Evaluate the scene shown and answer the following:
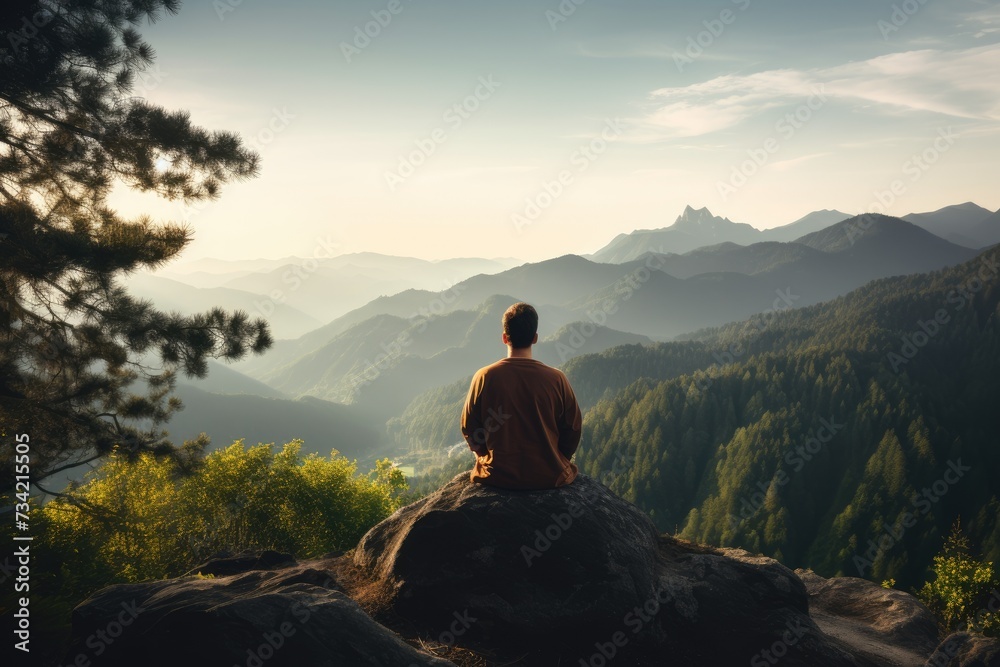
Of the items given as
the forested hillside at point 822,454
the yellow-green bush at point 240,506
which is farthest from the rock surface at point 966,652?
the forested hillside at point 822,454

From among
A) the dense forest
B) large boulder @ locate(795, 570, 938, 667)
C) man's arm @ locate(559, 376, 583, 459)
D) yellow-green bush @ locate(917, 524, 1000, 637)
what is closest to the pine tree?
man's arm @ locate(559, 376, 583, 459)

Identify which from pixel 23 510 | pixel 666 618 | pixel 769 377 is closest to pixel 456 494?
pixel 666 618

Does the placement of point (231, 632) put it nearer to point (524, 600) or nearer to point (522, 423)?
point (524, 600)

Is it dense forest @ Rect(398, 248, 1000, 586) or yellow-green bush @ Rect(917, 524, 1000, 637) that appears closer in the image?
yellow-green bush @ Rect(917, 524, 1000, 637)

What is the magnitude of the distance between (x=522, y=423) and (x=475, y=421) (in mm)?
841

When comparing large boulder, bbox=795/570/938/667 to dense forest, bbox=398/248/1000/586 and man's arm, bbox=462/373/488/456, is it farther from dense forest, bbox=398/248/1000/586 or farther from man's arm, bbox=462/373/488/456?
dense forest, bbox=398/248/1000/586

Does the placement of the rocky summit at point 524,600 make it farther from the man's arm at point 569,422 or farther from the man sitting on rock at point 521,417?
the man's arm at point 569,422

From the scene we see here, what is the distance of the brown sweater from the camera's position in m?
8.86

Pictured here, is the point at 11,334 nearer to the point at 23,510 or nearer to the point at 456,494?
the point at 23,510

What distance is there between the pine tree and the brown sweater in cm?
770

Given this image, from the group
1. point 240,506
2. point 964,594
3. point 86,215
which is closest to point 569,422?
point 86,215

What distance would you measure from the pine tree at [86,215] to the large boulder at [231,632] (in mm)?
7540

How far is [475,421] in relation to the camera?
9.20m

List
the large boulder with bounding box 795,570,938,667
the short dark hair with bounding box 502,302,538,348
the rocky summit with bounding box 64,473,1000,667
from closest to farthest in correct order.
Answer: the rocky summit with bounding box 64,473,1000,667
the short dark hair with bounding box 502,302,538,348
the large boulder with bounding box 795,570,938,667
